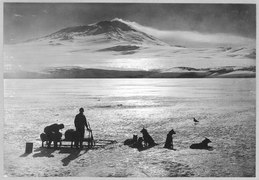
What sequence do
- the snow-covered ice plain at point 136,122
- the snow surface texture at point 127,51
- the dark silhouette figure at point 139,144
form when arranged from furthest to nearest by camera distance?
the snow surface texture at point 127,51
the dark silhouette figure at point 139,144
the snow-covered ice plain at point 136,122

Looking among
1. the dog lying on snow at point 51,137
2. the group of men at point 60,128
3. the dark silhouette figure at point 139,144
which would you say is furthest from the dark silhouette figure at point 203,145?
the dog lying on snow at point 51,137

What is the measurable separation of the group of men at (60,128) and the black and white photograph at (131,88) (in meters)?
0.01

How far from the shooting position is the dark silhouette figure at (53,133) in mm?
5043

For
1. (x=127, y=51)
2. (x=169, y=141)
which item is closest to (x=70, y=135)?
(x=169, y=141)

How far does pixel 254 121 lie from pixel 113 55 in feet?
7.24

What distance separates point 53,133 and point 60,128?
0.11 m

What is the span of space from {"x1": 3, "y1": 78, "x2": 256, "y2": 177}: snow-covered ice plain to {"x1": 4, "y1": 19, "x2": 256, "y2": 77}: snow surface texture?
204 mm

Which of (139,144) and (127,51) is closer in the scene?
(139,144)

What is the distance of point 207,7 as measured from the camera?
530 centimetres

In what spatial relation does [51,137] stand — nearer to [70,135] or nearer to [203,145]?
[70,135]

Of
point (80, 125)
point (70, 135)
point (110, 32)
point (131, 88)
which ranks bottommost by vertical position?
point (70, 135)

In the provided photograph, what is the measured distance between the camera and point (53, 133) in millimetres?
5078

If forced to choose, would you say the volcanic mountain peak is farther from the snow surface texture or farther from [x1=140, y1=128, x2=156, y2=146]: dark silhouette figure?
[x1=140, y1=128, x2=156, y2=146]: dark silhouette figure

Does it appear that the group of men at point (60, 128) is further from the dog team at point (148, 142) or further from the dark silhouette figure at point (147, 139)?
the dark silhouette figure at point (147, 139)
